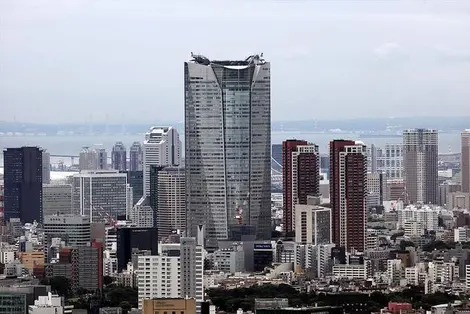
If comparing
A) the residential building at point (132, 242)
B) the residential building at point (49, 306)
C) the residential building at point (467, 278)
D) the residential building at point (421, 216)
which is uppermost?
the residential building at point (421, 216)

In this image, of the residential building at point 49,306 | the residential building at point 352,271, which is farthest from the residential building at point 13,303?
the residential building at point 352,271

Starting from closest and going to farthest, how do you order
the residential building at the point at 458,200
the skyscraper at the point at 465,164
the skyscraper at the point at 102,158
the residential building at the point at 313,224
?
the residential building at the point at 313,224 < the skyscraper at the point at 465,164 < the skyscraper at the point at 102,158 < the residential building at the point at 458,200

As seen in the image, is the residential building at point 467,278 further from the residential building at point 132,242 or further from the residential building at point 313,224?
the residential building at point 313,224

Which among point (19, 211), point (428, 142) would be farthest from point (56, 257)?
point (428, 142)

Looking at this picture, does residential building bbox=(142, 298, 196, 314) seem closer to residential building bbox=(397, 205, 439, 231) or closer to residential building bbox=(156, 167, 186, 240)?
residential building bbox=(156, 167, 186, 240)


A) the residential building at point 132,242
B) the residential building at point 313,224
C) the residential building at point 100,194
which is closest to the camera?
the residential building at point 132,242

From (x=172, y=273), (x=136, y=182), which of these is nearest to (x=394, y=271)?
(x=172, y=273)

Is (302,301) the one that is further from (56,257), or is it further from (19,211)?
(19,211)
